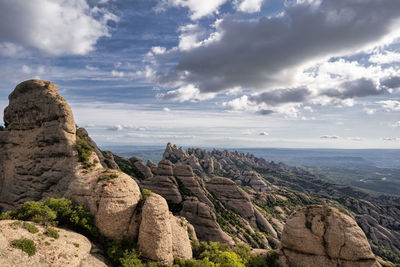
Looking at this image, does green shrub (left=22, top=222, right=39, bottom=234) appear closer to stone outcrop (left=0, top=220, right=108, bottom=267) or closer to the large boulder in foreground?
stone outcrop (left=0, top=220, right=108, bottom=267)

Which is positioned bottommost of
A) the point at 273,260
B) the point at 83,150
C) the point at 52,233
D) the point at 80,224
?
the point at 273,260

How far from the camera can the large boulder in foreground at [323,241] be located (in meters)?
29.8

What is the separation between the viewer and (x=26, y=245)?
19719 millimetres

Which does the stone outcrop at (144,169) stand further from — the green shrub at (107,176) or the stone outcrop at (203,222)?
the green shrub at (107,176)

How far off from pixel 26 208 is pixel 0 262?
9.39 metres

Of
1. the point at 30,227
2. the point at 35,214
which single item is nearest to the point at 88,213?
the point at 35,214

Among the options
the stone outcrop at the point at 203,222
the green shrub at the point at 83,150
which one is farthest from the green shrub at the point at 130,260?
the stone outcrop at the point at 203,222

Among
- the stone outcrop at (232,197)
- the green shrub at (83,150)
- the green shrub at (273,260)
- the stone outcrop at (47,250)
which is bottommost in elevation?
the stone outcrop at (232,197)

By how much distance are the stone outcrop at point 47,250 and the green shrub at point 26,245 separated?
0.23 m

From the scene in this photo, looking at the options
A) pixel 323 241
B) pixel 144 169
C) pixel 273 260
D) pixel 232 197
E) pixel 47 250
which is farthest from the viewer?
pixel 144 169

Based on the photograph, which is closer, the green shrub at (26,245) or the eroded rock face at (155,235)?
the green shrub at (26,245)

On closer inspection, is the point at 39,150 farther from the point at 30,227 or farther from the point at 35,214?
the point at 30,227

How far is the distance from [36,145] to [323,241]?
58832 millimetres

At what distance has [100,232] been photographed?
2747cm
